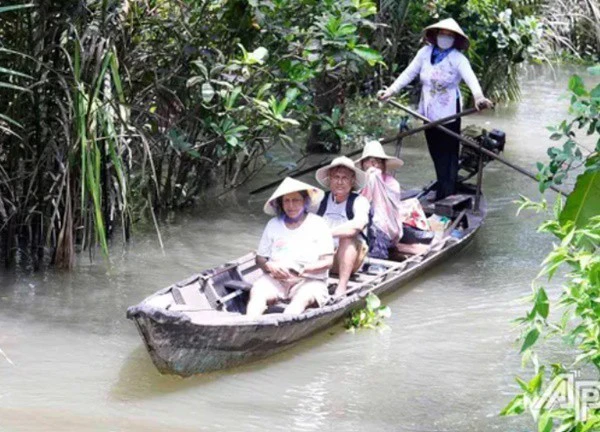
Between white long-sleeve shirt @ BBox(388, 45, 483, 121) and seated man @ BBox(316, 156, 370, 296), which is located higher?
white long-sleeve shirt @ BBox(388, 45, 483, 121)

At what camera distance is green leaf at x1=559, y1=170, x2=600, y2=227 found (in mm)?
4992

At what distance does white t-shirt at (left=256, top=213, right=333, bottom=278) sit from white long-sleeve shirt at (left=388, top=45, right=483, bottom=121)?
9.99ft

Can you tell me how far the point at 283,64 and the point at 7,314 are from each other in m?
3.34

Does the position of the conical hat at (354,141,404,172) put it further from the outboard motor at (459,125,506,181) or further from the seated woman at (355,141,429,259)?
the outboard motor at (459,125,506,181)

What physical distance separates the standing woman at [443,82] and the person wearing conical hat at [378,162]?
139cm

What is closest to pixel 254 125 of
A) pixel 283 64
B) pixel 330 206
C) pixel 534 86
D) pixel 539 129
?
pixel 283 64

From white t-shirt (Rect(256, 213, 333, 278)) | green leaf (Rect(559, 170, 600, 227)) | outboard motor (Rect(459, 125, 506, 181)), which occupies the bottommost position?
white t-shirt (Rect(256, 213, 333, 278))

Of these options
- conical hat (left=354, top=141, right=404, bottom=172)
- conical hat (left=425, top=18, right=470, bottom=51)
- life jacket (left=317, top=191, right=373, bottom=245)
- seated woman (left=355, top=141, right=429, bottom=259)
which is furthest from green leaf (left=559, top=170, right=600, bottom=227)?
conical hat (left=425, top=18, right=470, bottom=51)

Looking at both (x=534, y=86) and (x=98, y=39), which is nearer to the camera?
(x=98, y=39)

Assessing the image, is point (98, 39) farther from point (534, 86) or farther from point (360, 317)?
point (534, 86)

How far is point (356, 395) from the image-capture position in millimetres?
6754

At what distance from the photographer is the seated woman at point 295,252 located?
7484 millimetres

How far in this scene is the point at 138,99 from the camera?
9.51m

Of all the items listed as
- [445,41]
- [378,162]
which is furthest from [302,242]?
[445,41]
